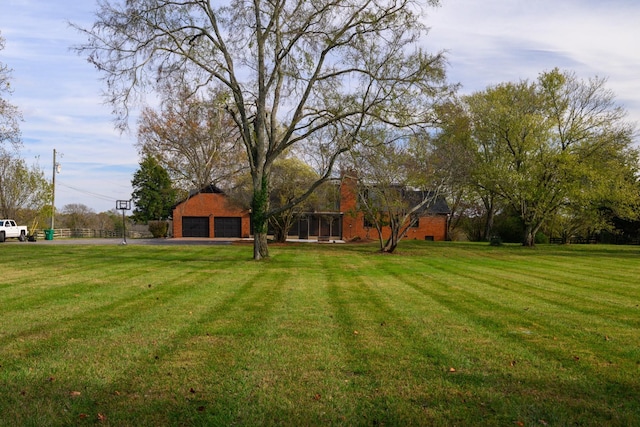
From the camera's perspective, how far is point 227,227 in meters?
47.9

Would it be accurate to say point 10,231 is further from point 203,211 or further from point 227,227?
point 227,227

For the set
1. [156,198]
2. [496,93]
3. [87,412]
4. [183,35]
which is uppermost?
[496,93]

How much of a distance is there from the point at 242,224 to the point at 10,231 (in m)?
19.4

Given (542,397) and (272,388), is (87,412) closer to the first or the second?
(272,388)

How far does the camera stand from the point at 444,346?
6.53 m

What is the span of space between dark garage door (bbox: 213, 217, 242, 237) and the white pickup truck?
16237 millimetres

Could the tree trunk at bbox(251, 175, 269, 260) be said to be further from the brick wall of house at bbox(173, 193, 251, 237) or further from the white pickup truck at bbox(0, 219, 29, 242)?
the brick wall of house at bbox(173, 193, 251, 237)

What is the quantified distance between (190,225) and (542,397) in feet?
149

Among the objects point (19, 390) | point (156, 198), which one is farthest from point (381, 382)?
point (156, 198)

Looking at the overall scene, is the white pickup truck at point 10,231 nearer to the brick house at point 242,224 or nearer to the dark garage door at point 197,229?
the brick house at point 242,224

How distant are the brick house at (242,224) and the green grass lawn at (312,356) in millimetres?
34534

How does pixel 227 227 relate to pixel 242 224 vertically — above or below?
below

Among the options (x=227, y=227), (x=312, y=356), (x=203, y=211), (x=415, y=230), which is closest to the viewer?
(x=312, y=356)

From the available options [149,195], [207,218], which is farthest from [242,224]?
[149,195]
